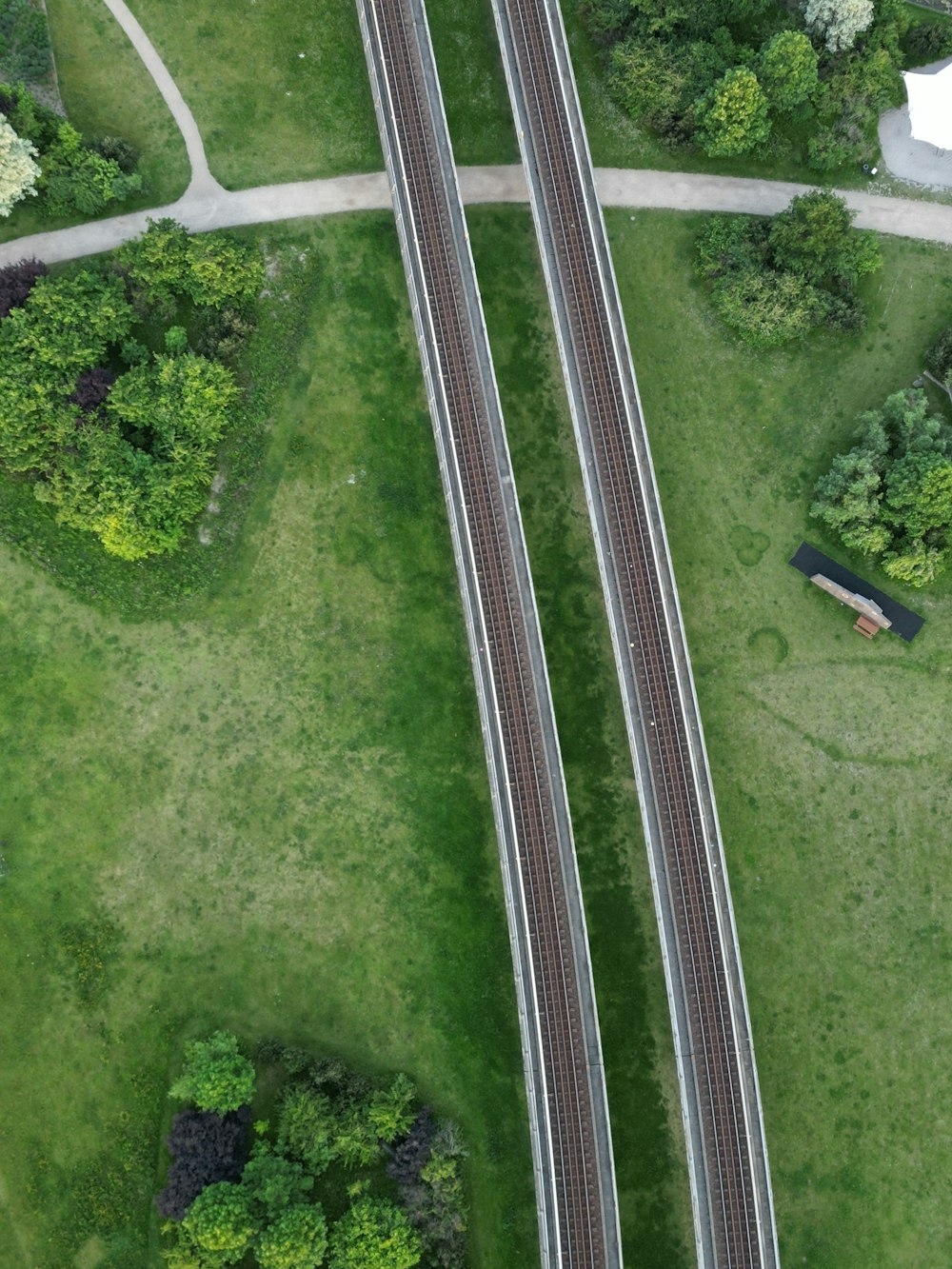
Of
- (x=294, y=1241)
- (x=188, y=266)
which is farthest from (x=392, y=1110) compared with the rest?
(x=188, y=266)

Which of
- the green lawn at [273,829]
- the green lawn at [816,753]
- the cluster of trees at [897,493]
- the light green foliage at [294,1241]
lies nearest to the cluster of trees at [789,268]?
the green lawn at [816,753]

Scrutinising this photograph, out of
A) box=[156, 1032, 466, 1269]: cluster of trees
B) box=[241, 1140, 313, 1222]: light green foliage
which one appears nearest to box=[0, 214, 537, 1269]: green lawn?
box=[156, 1032, 466, 1269]: cluster of trees

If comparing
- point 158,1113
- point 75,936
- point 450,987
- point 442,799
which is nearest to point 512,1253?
point 450,987

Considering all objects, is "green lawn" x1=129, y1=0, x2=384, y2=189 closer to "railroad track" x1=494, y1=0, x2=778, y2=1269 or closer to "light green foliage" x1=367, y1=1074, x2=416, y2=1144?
"railroad track" x1=494, y1=0, x2=778, y2=1269

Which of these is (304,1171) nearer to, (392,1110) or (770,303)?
(392,1110)

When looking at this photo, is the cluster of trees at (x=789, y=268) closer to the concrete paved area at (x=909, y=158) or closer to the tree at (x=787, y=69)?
the concrete paved area at (x=909, y=158)

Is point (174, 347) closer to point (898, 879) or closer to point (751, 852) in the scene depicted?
point (751, 852)
